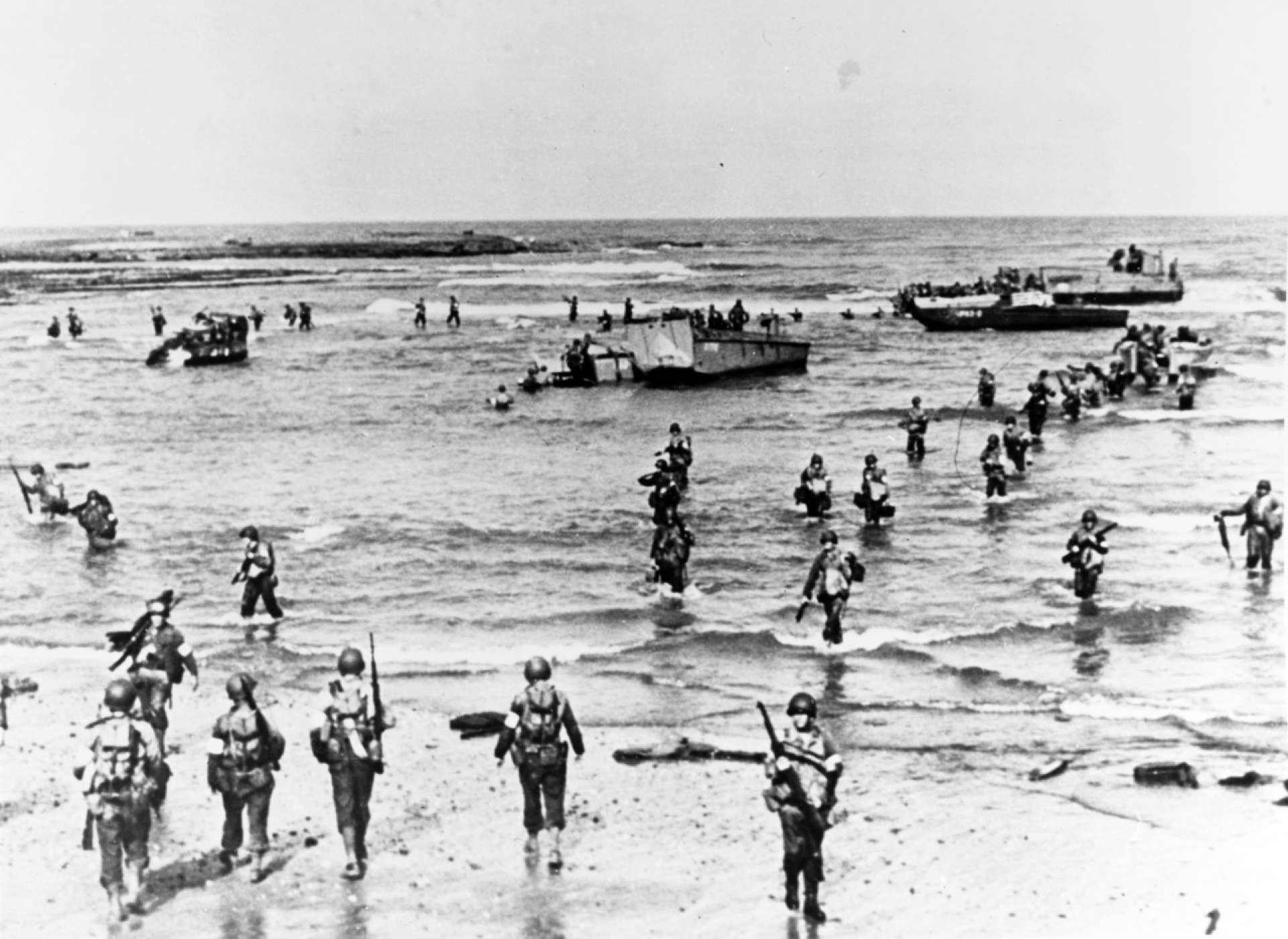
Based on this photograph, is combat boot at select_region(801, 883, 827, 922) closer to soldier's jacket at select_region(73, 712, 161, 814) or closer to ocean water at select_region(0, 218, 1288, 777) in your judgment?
ocean water at select_region(0, 218, 1288, 777)

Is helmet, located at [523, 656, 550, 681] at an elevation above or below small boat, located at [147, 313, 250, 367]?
below

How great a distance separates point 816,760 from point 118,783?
587 centimetres

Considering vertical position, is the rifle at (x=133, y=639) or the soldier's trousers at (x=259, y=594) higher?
the rifle at (x=133, y=639)

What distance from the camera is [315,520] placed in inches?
1141

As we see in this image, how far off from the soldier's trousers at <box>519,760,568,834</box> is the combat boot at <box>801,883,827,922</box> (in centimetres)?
236

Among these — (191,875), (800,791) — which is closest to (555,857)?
(800,791)

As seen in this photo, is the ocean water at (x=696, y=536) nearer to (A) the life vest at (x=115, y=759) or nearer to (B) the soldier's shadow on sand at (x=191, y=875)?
(B) the soldier's shadow on sand at (x=191, y=875)

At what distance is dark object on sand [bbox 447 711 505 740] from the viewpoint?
51.7 ft

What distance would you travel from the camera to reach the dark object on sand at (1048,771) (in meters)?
14.5

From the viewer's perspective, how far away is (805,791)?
10781mm

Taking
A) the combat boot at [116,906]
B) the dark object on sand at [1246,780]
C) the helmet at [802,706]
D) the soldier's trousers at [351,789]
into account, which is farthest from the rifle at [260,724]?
the dark object on sand at [1246,780]

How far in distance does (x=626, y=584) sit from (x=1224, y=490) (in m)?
15.4

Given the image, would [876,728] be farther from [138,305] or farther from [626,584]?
[138,305]

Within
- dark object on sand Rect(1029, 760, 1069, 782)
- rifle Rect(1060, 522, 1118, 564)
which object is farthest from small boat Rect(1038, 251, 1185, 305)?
dark object on sand Rect(1029, 760, 1069, 782)
